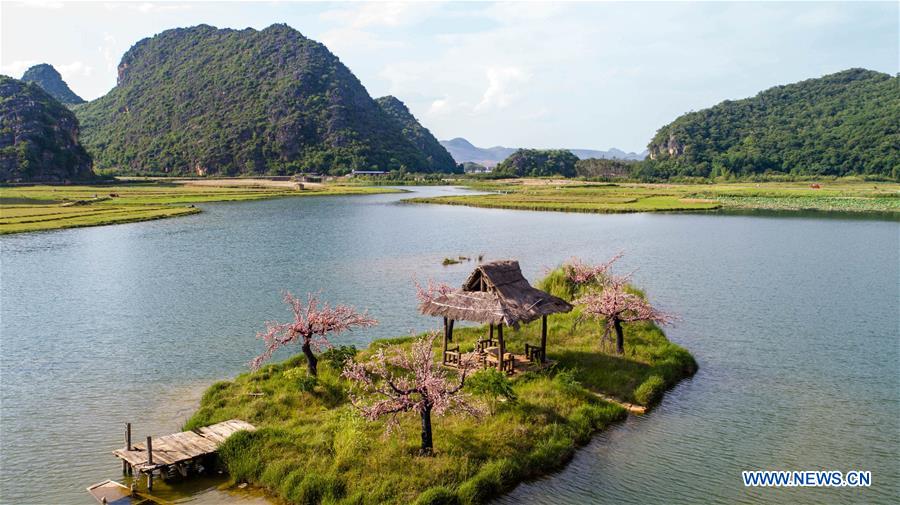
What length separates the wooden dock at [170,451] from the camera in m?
17.4

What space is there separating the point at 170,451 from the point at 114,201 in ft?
340

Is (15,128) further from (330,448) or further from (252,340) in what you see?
(330,448)

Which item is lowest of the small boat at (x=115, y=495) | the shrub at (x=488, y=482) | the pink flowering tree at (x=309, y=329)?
the small boat at (x=115, y=495)

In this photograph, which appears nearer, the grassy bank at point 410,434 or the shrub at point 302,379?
the grassy bank at point 410,434

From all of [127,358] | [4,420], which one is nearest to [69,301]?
[127,358]

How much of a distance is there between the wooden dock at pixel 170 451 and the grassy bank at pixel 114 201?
63.5 meters

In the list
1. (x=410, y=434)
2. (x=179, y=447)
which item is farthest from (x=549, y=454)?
(x=179, y=447)

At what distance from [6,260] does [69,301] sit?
21.0 meters

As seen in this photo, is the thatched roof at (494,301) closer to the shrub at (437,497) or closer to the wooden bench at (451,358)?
the wooden bench at (451,358)

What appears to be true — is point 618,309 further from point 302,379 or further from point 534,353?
point 302,379

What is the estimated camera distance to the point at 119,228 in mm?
76500

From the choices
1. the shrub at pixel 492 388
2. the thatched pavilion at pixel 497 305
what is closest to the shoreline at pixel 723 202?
the thatched pavilion at pixel 497 305

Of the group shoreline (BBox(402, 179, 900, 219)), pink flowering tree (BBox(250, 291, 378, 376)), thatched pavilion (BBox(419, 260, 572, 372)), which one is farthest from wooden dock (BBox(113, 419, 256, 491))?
shoreline (BBox(402, 179, 900, 219))

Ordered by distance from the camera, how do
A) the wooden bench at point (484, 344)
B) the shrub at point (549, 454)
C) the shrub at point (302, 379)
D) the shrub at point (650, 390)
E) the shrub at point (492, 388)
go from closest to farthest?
the shrub at point (549, 454) < the shrub at point (492, 388) < the shrub at point (302, 379) < the shrub at point (650, 390) < the wooden bench at point (484, 344)
